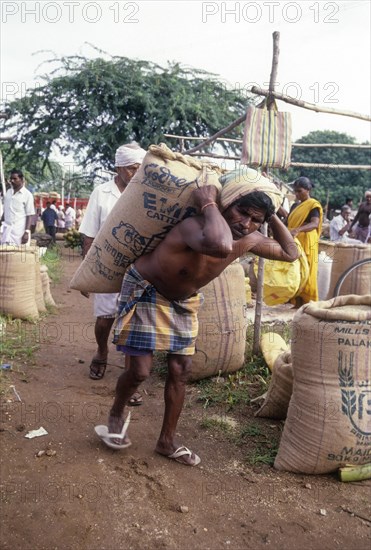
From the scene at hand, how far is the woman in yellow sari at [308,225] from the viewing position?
570 cm

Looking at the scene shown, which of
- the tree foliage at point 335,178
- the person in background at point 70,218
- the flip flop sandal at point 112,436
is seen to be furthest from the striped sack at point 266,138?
the tree foliage at point 335,178

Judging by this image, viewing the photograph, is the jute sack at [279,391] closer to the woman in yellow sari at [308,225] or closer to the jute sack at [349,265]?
the woman in yellow sari at [308,225]

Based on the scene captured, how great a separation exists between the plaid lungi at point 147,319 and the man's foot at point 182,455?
1.68 ft

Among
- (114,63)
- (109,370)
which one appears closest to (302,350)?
(109,370)

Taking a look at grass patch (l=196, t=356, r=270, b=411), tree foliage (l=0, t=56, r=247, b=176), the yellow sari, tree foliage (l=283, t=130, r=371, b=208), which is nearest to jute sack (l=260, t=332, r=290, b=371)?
grass patch (l=196, t=356, r=270, b=411)

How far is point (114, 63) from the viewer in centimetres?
1348

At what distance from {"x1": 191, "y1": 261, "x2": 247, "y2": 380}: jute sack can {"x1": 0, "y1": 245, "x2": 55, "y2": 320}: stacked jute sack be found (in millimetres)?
2375

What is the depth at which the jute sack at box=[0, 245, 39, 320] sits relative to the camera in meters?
4.90

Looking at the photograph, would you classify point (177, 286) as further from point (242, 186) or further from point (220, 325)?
point (220, 325)

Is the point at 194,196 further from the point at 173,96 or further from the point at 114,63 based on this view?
the point at 114,63

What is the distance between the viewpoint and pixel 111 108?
1336 cm

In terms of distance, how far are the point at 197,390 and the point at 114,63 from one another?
483 inches

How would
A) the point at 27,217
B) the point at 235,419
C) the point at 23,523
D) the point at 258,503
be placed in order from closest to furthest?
the point at 23,523 → the point at 258,503 → the point at 235,419 → the point at 27,217

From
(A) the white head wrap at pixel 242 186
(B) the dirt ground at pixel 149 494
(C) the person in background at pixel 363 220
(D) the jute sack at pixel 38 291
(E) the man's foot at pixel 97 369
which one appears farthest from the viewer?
(C) the person in background at pixel 363 220
